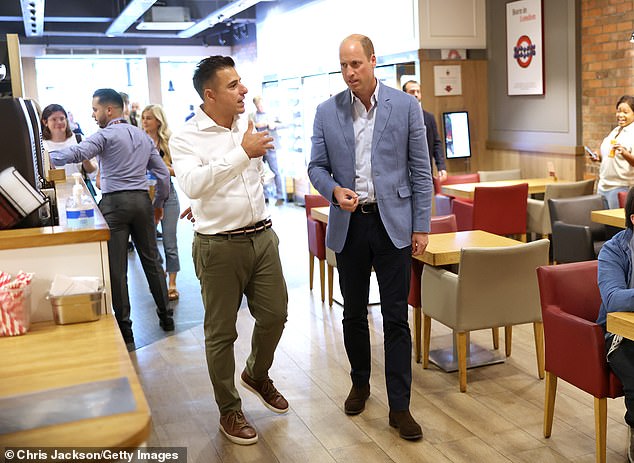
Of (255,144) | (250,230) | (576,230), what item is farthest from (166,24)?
(255,144)

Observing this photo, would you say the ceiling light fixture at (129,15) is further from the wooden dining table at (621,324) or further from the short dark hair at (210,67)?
the wooden dining table at (621,324)

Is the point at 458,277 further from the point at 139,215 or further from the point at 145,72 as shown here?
the point at 145,72

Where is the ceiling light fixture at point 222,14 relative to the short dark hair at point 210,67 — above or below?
above

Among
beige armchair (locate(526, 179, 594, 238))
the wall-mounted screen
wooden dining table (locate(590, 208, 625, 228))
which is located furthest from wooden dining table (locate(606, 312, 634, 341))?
the wall-mounted screen

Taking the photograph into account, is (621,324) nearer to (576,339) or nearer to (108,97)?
(576,339)

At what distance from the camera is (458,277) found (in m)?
4.35

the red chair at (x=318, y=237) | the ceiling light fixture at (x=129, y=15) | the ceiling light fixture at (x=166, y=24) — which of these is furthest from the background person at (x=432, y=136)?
the ceiling light fixture at (x=166, y=24)

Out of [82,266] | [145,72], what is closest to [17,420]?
[82,266]

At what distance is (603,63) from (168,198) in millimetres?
4393

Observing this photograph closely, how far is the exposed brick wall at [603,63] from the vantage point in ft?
24.9

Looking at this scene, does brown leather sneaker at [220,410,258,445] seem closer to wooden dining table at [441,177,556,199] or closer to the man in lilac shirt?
the man in lilac shirt

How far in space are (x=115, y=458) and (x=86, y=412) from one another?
0.60ft

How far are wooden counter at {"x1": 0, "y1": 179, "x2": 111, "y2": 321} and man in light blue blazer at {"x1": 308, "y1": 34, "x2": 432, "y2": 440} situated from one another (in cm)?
120

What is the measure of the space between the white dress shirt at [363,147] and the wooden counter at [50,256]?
1362mm
